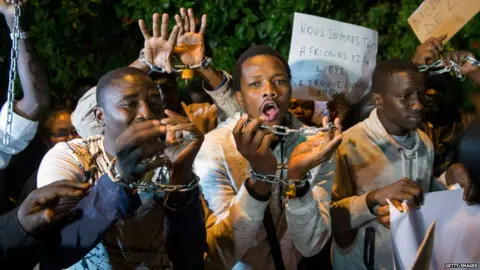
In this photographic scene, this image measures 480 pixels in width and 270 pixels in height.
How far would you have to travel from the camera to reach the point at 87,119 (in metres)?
3.56

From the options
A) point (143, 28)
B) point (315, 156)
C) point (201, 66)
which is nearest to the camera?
point (315, 156)

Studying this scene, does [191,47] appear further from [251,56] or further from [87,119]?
[87,119]

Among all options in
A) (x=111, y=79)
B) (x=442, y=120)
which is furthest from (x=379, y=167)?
(x=442, y=120)

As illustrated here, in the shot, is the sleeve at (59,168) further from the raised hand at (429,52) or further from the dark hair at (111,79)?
the raised hand at (429,52)

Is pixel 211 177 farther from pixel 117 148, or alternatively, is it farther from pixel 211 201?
pixel 117 148

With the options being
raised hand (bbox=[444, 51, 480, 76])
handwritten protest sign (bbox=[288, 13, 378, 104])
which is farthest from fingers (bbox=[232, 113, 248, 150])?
raised hand (bbox=[444, 51, 480, 76])

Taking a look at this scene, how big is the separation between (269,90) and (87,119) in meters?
0.99

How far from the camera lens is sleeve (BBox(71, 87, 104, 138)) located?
139 inches

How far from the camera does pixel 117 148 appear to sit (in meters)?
2.16

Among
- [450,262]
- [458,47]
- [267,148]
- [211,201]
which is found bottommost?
[450,262]

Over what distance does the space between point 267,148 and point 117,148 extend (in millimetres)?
722

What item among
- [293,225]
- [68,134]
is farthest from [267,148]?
[68,134]

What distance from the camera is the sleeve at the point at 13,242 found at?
2363 mm

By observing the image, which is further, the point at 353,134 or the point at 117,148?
the point at 353,134
